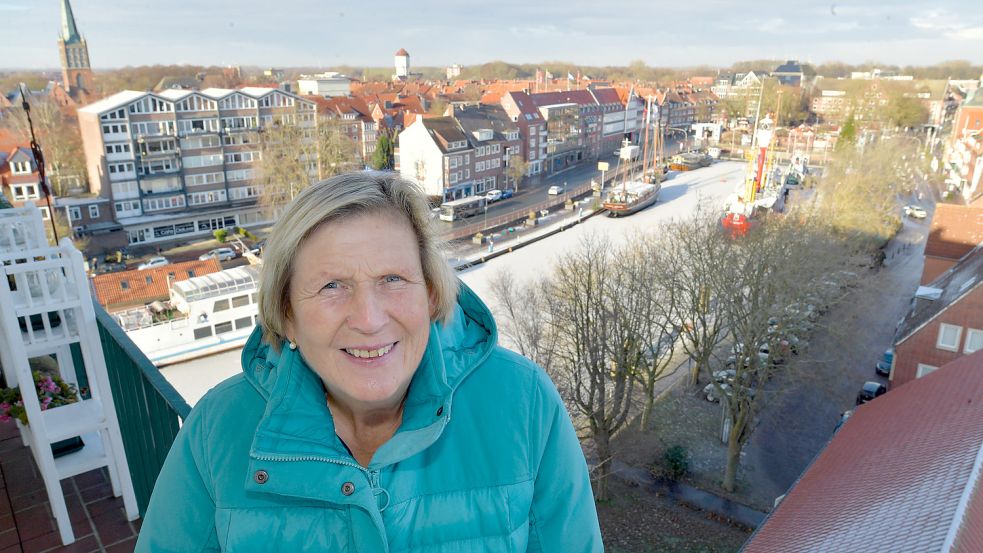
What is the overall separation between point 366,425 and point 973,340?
42.6 ft

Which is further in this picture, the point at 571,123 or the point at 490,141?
the point at 571,123

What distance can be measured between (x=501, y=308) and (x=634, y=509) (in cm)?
596

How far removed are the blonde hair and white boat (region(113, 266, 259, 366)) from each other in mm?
16714

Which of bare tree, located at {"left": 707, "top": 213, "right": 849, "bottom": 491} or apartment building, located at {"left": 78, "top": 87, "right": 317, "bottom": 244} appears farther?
apartment building, located at {"left": 78, "top": 87, "right": 317, "bottom": 244}

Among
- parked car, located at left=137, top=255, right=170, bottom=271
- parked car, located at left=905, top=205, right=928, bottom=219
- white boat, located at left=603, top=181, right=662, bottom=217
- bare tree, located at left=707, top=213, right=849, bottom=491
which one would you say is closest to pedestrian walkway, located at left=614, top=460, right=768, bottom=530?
bare tree, located at left=707, top=213, right=849, bottom=491

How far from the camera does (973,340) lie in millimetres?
11070

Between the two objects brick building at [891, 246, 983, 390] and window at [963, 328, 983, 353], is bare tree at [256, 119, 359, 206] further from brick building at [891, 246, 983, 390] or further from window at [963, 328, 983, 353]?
window at [963, 328, 983, 353]

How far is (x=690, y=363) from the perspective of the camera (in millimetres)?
15711

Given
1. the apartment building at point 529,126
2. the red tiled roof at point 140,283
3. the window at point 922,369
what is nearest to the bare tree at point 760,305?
the window at point 922,369

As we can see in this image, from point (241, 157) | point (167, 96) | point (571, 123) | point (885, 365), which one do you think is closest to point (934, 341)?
point (885, 365)

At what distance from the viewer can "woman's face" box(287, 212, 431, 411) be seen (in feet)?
3.89

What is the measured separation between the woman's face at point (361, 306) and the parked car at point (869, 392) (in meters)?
15.4

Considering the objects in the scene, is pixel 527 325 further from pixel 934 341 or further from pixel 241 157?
pixel 241 157

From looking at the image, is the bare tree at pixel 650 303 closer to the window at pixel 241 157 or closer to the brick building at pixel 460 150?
the brick building at pixel 460 150
